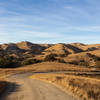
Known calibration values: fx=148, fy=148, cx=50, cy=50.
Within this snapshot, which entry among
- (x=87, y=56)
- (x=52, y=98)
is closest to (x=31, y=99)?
(x=52, y=98)

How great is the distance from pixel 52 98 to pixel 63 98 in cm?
83

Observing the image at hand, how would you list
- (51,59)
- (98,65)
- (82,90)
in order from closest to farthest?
(82,90) < (98,65) < (51,59)

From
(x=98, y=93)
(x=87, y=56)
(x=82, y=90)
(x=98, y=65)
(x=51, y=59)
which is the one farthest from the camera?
(x=87, y=56)

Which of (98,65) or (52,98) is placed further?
(98,65)

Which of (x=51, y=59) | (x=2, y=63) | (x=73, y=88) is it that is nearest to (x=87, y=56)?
(x=51, y=59)

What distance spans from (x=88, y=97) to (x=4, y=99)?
632 cm

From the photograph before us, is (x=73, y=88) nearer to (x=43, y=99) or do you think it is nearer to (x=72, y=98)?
(x=72, y=98)

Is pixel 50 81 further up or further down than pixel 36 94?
further down

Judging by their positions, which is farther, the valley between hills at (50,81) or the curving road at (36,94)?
the valley between hills at (50,81)

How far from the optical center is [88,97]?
1113cm

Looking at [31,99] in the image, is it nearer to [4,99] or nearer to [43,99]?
[43,99]

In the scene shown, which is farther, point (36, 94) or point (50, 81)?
point (50, 81)

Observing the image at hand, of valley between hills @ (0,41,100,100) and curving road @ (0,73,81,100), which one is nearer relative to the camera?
curving road @ (0,73,81,100)

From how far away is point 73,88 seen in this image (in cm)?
1432
